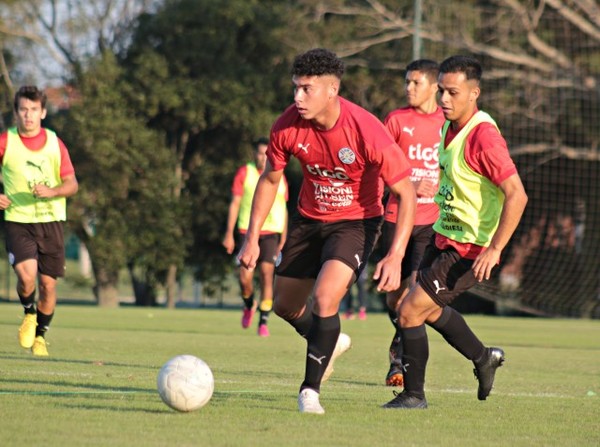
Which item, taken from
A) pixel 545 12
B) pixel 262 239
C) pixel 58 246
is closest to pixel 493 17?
pixel 545 12

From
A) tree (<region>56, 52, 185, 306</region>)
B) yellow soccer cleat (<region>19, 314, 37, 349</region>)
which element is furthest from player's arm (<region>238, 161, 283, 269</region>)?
tree (<region>56, 52, 185, 306</region>)

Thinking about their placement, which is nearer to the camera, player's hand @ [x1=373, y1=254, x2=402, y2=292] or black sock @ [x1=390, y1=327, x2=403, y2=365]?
player's hand @ [x1=373, y1=254, x2=402, y2=292]

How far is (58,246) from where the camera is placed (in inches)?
436

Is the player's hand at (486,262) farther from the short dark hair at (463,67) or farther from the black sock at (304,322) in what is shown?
the black sock at (304,322)

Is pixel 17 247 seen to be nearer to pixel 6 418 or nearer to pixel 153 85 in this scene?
pixel 6 418

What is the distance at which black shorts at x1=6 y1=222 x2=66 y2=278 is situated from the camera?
10.8 meters

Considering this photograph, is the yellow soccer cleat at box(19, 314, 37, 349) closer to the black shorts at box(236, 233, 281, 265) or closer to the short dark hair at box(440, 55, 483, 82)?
the short dark hair at box(440, 55, 483, 82)

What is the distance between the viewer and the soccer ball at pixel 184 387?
A: 21.5 ft

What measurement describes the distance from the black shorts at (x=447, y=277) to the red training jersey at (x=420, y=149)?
8.90ft

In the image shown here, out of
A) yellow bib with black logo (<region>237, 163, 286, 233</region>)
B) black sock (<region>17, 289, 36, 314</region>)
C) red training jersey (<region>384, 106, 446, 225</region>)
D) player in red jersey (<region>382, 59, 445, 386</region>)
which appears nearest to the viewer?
player in red jersey (<region>382, 59, 445, 386</region>)

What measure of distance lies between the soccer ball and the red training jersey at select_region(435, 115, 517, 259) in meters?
1.90

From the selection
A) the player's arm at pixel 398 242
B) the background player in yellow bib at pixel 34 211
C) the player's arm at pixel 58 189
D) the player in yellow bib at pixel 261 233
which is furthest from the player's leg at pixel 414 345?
the player in yellow bib at pixel 261 233

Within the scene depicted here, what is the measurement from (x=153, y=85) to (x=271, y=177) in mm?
25429

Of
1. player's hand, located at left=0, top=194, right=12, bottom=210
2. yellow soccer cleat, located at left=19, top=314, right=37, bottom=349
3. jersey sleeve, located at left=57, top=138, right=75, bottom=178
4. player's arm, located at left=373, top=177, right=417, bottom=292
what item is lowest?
yellow soccer cleat, located at left=19, top=314, right=37, bottom=349
